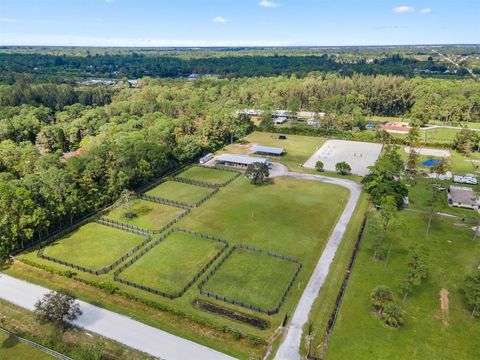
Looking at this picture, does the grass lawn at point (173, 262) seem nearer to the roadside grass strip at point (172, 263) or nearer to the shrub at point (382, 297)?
the roadside grass strip at point (172, 263)

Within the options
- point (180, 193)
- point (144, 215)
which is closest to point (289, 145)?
point (180, 193)

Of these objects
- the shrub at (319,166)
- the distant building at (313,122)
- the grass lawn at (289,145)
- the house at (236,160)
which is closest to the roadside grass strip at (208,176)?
the house at (236,160)

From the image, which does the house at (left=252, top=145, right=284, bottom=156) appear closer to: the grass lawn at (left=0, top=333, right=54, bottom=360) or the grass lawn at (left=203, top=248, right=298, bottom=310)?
the grass lawn at (left=203, top=248, right=298, bottom=310)

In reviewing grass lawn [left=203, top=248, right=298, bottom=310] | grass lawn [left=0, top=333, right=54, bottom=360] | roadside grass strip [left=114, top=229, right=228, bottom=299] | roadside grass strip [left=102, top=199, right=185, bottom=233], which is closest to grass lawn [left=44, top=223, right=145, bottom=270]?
roadside grass strip [left=102, top=199, right=185, bottom=233]

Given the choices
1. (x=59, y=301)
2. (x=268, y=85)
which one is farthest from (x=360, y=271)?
(x=268, y=85)

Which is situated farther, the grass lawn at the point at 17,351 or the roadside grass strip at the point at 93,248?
the roadside grass strip at the point at 93,248

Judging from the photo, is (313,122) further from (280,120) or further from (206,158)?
(206,158)

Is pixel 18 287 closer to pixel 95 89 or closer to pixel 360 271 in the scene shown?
pixel 360 271
